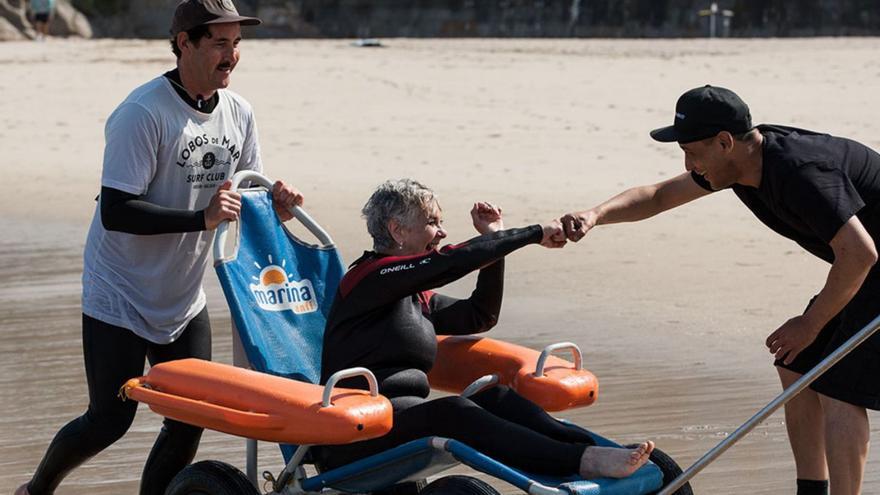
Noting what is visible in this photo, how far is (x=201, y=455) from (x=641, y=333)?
2607 mm

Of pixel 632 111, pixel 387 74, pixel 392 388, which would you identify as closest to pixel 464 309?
pixel 392 388

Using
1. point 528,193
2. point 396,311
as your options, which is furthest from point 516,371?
point 528,193

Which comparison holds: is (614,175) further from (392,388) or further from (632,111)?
(392,388)

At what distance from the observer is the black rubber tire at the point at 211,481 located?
4.16 m

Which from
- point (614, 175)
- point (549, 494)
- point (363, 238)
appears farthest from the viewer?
point (614, 175)

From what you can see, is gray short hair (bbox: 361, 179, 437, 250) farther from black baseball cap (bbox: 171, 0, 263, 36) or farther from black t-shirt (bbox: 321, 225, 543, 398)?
black baseball cap (bbox: 171, 0, 263, 36)

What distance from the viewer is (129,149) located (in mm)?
4207

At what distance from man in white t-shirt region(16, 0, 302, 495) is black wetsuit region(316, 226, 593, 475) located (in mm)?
427

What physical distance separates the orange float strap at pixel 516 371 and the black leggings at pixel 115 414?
689mm

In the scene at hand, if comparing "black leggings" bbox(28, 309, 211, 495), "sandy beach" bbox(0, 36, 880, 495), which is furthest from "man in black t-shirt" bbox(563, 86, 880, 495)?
"black leggings" bbox(28, 309, 211, 495)

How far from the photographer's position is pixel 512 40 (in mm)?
25531

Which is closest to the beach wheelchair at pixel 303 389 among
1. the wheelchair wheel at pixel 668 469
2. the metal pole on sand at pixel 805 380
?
the wheelchair wheel at pixel 668 469

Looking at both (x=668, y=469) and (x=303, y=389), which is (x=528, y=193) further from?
(x=303, y=389)

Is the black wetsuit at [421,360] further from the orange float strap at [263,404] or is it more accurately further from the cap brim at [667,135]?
the cap brim at [667,135]
